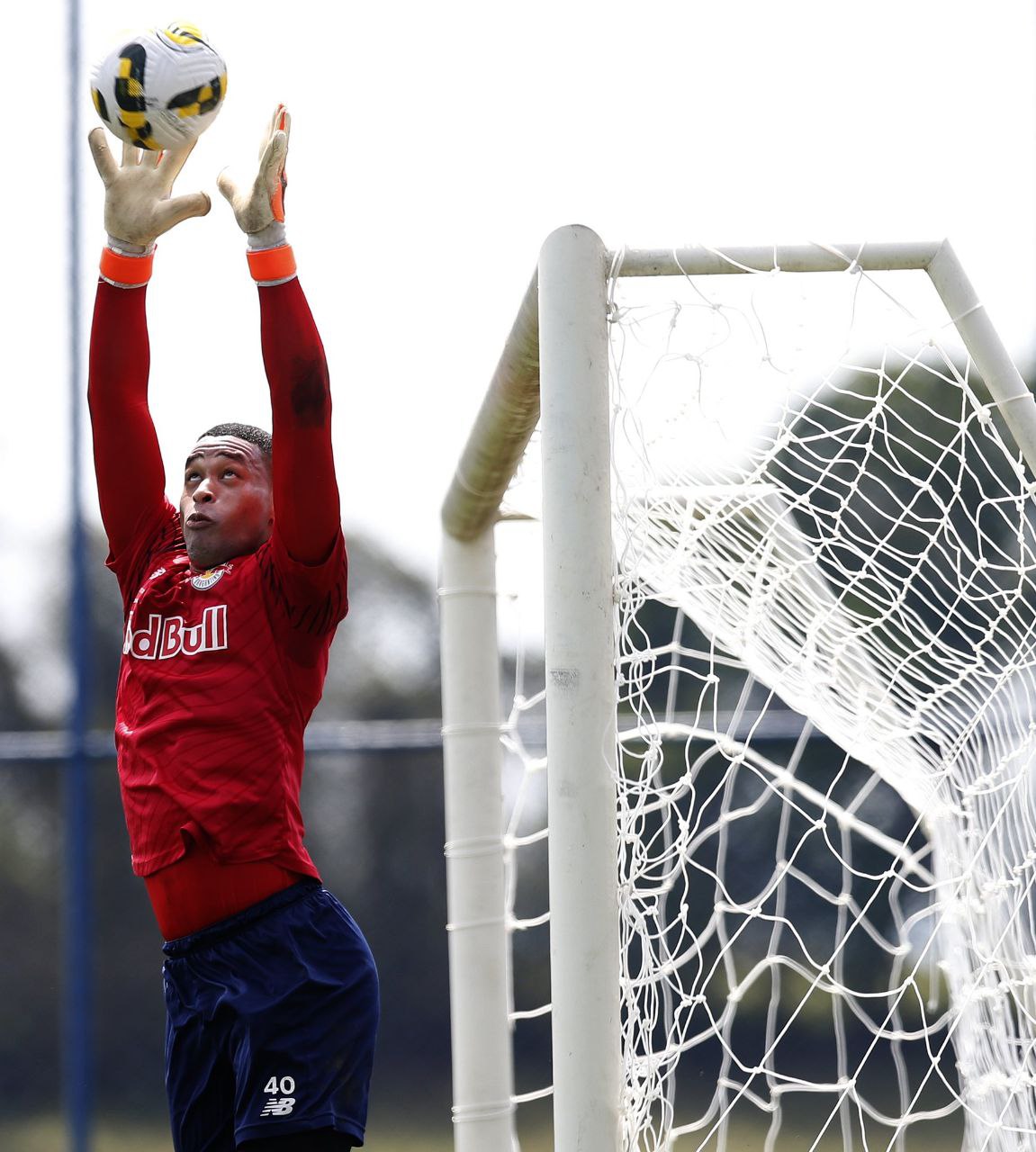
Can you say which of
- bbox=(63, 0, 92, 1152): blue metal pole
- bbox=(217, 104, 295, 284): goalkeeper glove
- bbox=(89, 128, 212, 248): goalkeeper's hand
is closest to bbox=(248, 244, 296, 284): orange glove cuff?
bbox=(217, 104, 295, 284): goalkeeper glove

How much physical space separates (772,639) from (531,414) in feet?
2.00

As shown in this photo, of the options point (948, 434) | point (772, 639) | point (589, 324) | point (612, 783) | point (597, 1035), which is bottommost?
point (597, 1035)

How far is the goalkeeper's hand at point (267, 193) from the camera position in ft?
5.73

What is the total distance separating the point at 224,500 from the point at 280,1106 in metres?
0.79

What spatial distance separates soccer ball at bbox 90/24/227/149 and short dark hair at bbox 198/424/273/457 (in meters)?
0.39

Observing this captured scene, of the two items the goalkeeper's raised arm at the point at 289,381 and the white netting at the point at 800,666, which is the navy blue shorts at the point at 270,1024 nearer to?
the white netting at the point at 800,666

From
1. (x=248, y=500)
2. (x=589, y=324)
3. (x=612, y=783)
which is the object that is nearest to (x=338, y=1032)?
(x=612, y=783)

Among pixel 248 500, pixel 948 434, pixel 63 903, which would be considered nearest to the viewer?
pixel 248 500

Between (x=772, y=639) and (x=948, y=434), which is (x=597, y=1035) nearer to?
(x=772, y=639)

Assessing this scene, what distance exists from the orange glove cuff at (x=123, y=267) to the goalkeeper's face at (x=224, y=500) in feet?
0.78

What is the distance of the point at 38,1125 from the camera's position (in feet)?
15.2

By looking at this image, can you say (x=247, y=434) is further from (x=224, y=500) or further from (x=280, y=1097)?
(x=280, y=1097)

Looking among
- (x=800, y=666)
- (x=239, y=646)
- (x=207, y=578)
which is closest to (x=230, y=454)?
(x=207, y=578)

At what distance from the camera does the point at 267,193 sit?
1.78 meters
